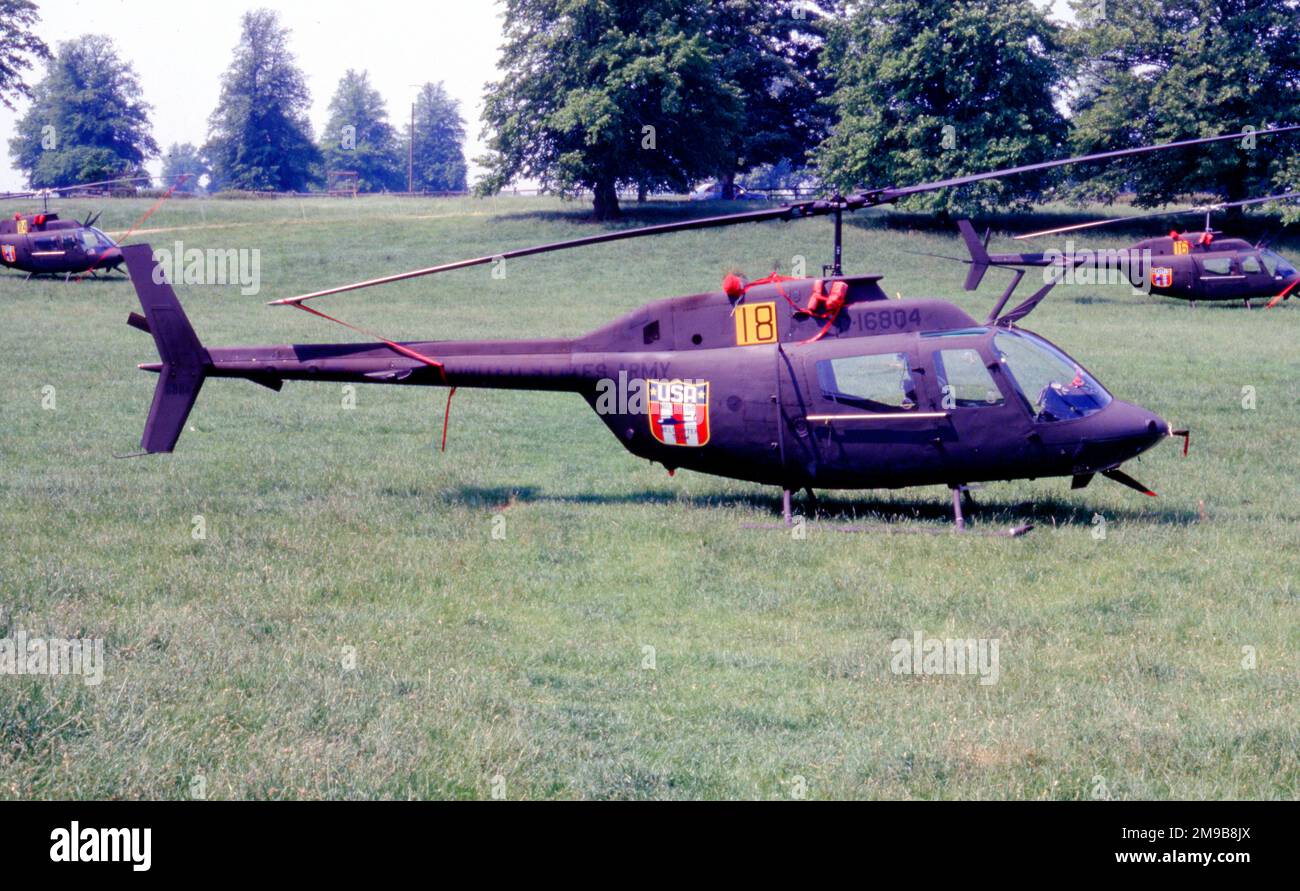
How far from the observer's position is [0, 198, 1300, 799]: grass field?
6961mm

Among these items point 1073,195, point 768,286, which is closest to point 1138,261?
point 1073,195

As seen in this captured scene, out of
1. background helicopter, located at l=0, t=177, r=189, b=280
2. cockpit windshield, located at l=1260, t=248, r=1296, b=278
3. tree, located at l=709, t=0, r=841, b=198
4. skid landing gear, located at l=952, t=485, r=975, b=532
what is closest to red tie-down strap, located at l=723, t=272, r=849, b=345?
skid landing gear, located at l=952, t=485, r=975, b=532

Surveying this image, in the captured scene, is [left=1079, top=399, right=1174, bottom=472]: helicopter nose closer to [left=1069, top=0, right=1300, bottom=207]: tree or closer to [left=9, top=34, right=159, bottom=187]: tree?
[left=1069, top=0, right=1300, bottom=207]: tree

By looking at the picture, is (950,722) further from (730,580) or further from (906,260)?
(906,260)

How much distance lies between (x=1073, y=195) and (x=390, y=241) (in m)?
33.7

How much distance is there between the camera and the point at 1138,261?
41281 mm

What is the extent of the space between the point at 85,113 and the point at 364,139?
161ft

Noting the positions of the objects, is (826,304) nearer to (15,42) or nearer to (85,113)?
(15,42)

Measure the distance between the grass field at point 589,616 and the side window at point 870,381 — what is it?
1464mm

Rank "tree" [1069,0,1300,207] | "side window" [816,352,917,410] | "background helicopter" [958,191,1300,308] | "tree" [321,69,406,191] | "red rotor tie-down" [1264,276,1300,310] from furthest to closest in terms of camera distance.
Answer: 1. "tree" [321,69,406,191]
2. "tree" [1069,0,1300,207]
3. "background helicopter" [958,191,1300,308]
4. "red rotor tie-down" [1264,276,1300,310]
5. "side window" [816,352,917,410]

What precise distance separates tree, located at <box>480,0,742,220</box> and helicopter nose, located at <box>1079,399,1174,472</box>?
157 ft

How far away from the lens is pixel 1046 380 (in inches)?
523

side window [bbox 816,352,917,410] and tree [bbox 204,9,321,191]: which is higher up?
tree [bbox 204,9,321,191]

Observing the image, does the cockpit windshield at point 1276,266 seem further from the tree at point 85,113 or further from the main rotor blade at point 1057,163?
the tree at point 85,113
